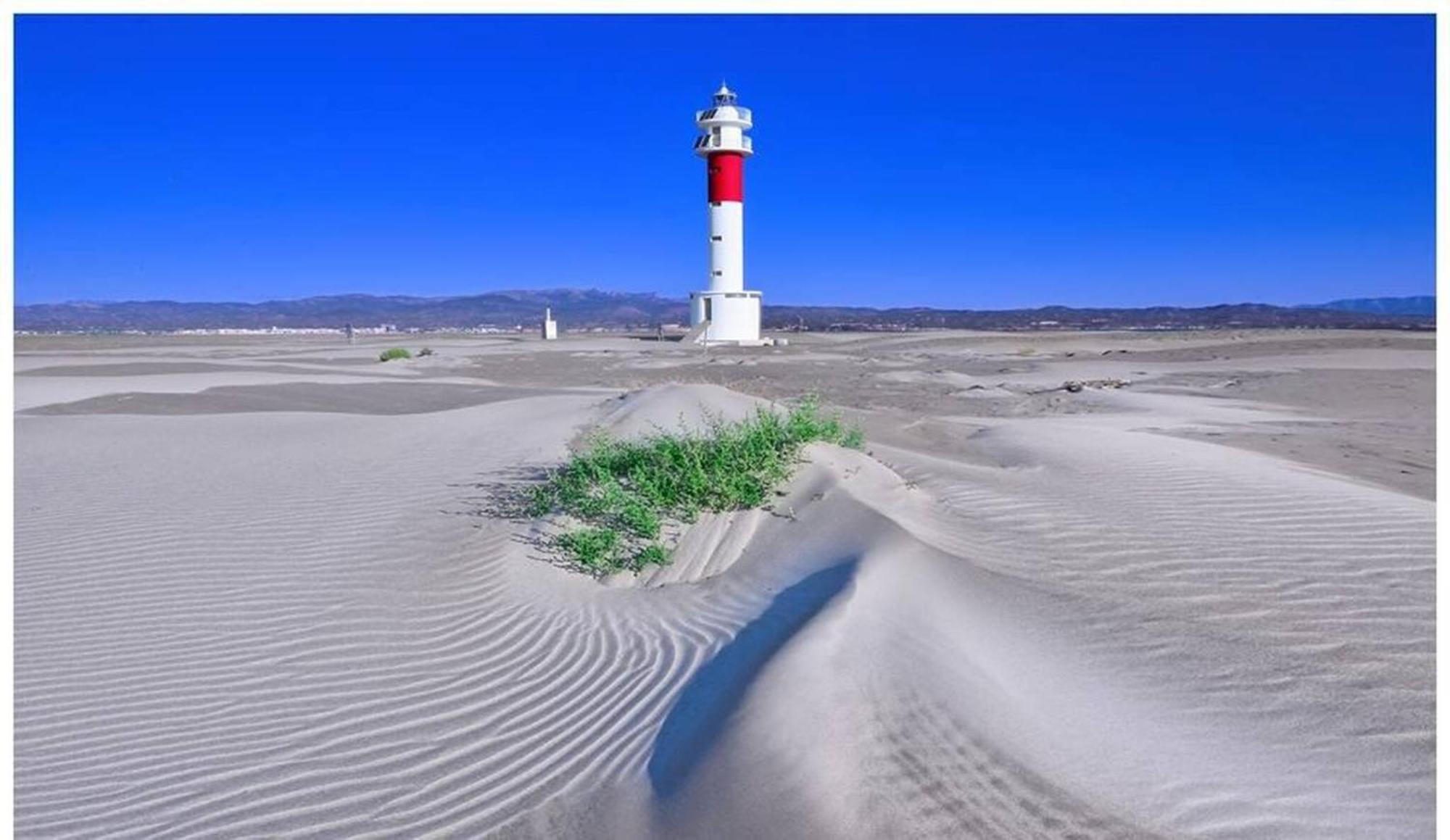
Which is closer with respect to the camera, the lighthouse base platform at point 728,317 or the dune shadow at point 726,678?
the dune shadow at point 726,678

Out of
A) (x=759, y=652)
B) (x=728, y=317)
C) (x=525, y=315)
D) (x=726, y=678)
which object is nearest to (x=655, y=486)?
(x=759, y=652)

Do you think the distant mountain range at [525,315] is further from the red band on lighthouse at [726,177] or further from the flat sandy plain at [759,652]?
the flat sandy plain at [759,652]

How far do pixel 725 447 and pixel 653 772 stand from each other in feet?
11.3

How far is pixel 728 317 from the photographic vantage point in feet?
117

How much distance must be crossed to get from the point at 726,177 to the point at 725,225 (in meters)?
1.66

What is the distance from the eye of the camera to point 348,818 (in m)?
3.19

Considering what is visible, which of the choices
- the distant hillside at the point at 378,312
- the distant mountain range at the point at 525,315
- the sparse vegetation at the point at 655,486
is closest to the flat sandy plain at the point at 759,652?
the sparse vegetation at the point at 655,486

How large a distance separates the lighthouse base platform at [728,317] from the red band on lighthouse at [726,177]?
3268mm

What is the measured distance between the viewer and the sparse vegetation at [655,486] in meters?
5.69

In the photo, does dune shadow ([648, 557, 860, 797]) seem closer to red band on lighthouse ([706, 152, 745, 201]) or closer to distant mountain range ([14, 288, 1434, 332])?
red band on lighthouse ([706, 152, 745, 201])

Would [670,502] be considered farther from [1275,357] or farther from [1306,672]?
[1275,357]

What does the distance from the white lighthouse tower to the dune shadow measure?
30.8 metres

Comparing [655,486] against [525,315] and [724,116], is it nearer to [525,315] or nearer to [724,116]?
[724,116]

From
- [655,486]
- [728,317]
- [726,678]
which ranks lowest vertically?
[726,678]
